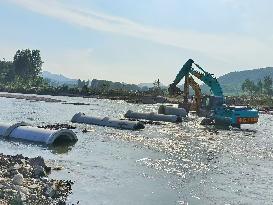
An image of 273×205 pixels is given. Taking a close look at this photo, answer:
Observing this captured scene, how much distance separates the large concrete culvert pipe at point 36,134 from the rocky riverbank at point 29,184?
1247 centimetres

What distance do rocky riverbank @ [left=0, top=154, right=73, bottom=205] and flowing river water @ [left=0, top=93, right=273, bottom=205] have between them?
965 millimetres

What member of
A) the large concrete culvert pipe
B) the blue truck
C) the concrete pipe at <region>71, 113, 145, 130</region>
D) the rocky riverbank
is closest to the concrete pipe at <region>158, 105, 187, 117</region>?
the blue truck

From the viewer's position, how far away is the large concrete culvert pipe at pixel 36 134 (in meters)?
44.9

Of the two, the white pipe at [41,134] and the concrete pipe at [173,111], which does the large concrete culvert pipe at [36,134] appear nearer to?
the white pipe at [41,134]

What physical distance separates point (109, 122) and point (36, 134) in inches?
859

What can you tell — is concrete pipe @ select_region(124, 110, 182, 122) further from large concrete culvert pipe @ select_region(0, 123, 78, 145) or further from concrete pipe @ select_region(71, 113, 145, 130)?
large concrete culvert pipe @ select_region(0, 123, 78, 145)

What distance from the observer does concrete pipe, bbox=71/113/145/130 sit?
64.2m

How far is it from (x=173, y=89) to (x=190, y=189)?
58.6 meters

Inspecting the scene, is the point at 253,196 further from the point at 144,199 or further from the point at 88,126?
the point at 88,126

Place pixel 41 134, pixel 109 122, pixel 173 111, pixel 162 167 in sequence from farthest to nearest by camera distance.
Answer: pixel 173 111 < pixel 109 122 < pixel 41 134 < pixel 162 167

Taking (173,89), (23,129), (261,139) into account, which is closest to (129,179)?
(23,129)

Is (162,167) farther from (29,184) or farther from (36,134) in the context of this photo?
(36,134)

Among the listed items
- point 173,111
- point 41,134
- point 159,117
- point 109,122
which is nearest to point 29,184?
point 41,134

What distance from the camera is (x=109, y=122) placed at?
6669cm
